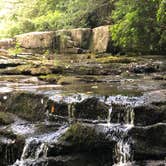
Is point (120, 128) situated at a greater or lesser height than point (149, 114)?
lesser

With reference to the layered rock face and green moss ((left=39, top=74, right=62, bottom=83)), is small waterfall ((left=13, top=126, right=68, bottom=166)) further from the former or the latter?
the layered rock face

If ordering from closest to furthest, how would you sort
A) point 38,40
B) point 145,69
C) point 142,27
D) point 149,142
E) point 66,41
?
point 149,142 → point 145,69 → point 142,27 → point 66,41 → point 38,40

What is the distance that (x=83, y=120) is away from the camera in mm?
9047

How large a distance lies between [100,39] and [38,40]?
137 inches

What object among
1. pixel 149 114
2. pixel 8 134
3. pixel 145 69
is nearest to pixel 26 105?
pixel 8 134

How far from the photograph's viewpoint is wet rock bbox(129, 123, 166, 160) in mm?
7434

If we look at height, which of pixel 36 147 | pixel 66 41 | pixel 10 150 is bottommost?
pixel 10 150

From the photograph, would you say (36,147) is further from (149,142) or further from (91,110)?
(149,142)

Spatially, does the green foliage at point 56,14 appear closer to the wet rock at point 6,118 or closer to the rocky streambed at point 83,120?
the rocky streambed at point 83,120

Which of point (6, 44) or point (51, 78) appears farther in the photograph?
point (6, 44)

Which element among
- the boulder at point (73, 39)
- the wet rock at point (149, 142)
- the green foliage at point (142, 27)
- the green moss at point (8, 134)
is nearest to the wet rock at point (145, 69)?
the green foliage at point (142, 27)

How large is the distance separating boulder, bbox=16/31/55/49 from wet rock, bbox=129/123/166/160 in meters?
14.0

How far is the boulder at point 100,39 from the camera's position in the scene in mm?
19109

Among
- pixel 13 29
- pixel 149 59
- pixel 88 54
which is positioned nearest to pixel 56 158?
pixel 149 59
